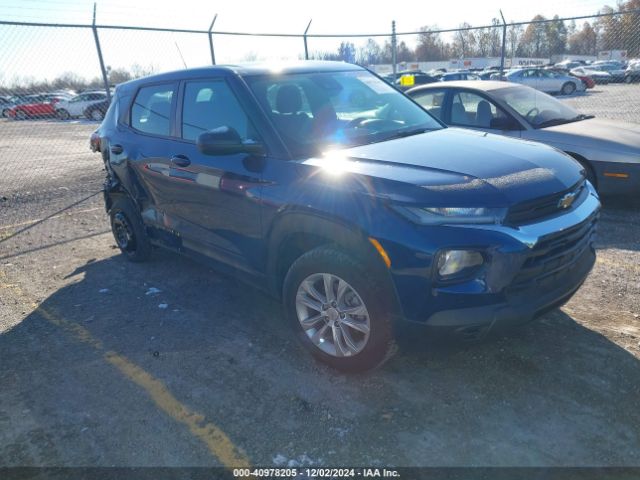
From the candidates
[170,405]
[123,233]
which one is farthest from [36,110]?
[170,405]

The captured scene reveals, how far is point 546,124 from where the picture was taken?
641cm

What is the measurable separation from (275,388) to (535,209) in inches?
72.4

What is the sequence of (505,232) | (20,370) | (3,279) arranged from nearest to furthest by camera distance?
(505,232) → (20,370) → (3,279)

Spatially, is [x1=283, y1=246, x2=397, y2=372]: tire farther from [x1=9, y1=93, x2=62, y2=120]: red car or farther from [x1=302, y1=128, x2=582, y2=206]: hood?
[x1=9, y1=93, x2=62, y2=120]: red car

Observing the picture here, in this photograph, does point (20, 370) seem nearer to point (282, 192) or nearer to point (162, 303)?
point (162, 303)

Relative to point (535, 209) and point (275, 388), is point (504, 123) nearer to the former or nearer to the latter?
point (535, 209)

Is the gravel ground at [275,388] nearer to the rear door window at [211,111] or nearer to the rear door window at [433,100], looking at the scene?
the rear door window at [211,111]

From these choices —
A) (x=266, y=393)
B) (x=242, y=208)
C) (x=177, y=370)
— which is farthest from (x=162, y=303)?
(x=266, y=393)

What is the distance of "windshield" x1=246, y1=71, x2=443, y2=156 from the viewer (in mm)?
3492

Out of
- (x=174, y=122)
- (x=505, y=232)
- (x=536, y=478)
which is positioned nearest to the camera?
(x=536, y=478)

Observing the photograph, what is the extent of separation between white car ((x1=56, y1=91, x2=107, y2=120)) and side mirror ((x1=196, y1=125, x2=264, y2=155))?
92.7 feet

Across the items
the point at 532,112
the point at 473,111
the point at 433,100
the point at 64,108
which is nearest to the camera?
the point at 532,112

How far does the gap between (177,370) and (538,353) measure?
2374mm

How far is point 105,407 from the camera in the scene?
3074mm
